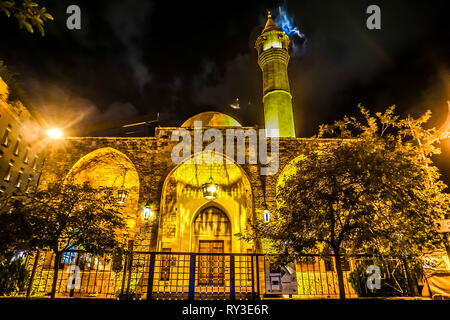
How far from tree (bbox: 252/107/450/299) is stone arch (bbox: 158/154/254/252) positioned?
6414 mm

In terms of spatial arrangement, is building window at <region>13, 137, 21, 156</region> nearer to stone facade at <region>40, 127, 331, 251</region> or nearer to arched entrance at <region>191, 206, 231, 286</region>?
stone facade at <region>40, 127, 331, 251</region>

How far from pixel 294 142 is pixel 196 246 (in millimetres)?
7618

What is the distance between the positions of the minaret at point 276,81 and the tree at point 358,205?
10.7 m

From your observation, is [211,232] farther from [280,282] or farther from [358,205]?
[358,205]

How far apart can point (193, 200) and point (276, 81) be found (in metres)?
10.1

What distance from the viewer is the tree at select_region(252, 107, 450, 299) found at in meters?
5.82

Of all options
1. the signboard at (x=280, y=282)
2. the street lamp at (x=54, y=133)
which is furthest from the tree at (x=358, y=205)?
the street lamp at (x=54, y=133)

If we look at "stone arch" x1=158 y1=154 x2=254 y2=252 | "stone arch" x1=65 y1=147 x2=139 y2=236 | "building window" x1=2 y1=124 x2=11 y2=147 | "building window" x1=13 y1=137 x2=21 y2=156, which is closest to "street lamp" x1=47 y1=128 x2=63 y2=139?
"building window" x1=13 y1=137 x2=21 y2=156

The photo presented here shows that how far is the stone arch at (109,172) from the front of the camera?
461 inches

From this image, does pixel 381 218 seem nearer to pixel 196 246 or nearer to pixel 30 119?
pixel 196 246

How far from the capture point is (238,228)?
45.1 ft

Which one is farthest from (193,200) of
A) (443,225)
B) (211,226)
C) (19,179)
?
(443,225)

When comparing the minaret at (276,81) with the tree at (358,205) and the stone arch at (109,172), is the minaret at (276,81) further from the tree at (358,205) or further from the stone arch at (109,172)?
the tree at (358,205)

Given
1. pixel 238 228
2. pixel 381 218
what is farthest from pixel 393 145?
pixel 238 228
